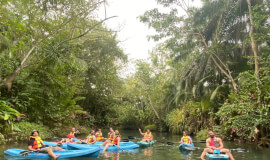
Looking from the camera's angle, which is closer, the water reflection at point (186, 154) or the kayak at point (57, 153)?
the kayak at point (57, 153)

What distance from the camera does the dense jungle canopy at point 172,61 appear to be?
39.3ft

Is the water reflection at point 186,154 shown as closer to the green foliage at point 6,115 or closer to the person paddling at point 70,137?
the person paddling at point 70,137

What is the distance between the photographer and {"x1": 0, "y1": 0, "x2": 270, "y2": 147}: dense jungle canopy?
12.0 metres

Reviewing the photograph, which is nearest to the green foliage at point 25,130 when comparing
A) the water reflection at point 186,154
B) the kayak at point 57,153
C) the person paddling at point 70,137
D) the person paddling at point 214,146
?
the person paddling at point 70,137

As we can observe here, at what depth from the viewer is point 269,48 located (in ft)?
39.9

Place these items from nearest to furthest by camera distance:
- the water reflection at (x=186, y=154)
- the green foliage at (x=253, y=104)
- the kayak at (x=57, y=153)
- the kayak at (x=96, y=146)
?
the kayak at (x=57, y=153) < the water reflection at (x=186, y=154) < the kayak at (x=96, y=146) < the green foliage at (x=253, y=104)

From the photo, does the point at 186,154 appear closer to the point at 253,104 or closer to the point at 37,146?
the point at 253,104

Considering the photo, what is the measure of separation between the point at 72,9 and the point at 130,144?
8040mm

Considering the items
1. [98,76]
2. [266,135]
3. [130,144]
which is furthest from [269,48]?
[98,76]

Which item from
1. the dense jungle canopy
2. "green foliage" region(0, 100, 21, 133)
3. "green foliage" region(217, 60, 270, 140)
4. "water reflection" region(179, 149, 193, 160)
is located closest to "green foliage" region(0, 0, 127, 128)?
the dense jungle canopy

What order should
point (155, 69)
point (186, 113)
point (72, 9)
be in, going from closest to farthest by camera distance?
point (72, 9)
point (186, 113)
point (155, 69)

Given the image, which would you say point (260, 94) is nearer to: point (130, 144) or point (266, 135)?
point (266, 135)

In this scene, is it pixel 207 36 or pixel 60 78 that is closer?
pixel 60 78

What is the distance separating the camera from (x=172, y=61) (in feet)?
64.1
